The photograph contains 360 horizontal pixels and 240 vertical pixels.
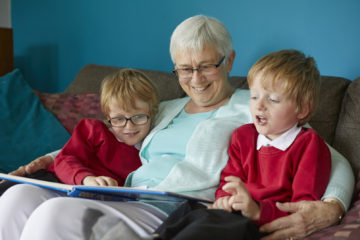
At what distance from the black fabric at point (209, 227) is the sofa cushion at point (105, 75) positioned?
1042mm

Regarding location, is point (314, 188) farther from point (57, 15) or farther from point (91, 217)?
point (57, 15)

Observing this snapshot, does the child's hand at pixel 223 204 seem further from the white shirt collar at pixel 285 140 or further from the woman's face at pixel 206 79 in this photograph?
the woman's face at pixel 206 79

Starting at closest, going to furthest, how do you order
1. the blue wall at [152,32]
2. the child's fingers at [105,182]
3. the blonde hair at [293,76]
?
the blonde hair at [293,76] → the child's fingers at [105,182] → the blue wall at [152,32]

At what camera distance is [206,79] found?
1671mm

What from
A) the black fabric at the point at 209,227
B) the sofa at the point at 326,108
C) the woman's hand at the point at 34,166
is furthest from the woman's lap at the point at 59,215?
the sofa at the point at 326,108

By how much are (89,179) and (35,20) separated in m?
2.62

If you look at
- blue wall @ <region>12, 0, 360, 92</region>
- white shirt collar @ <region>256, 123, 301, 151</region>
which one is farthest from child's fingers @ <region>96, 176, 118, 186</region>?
blue wall @ <region>12, 0, 360, 92</region>

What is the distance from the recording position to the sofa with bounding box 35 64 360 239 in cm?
127

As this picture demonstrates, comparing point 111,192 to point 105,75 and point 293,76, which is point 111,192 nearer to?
point 293,76

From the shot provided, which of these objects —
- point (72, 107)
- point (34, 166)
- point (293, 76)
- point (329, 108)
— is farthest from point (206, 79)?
point (72, 107)

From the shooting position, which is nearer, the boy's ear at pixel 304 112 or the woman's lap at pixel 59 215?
the woman's lap at pixel 59 215

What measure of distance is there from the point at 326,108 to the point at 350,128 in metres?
0.15

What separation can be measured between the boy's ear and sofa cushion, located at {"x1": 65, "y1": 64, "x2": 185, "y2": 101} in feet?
3.03

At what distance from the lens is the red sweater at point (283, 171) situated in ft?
4.17
